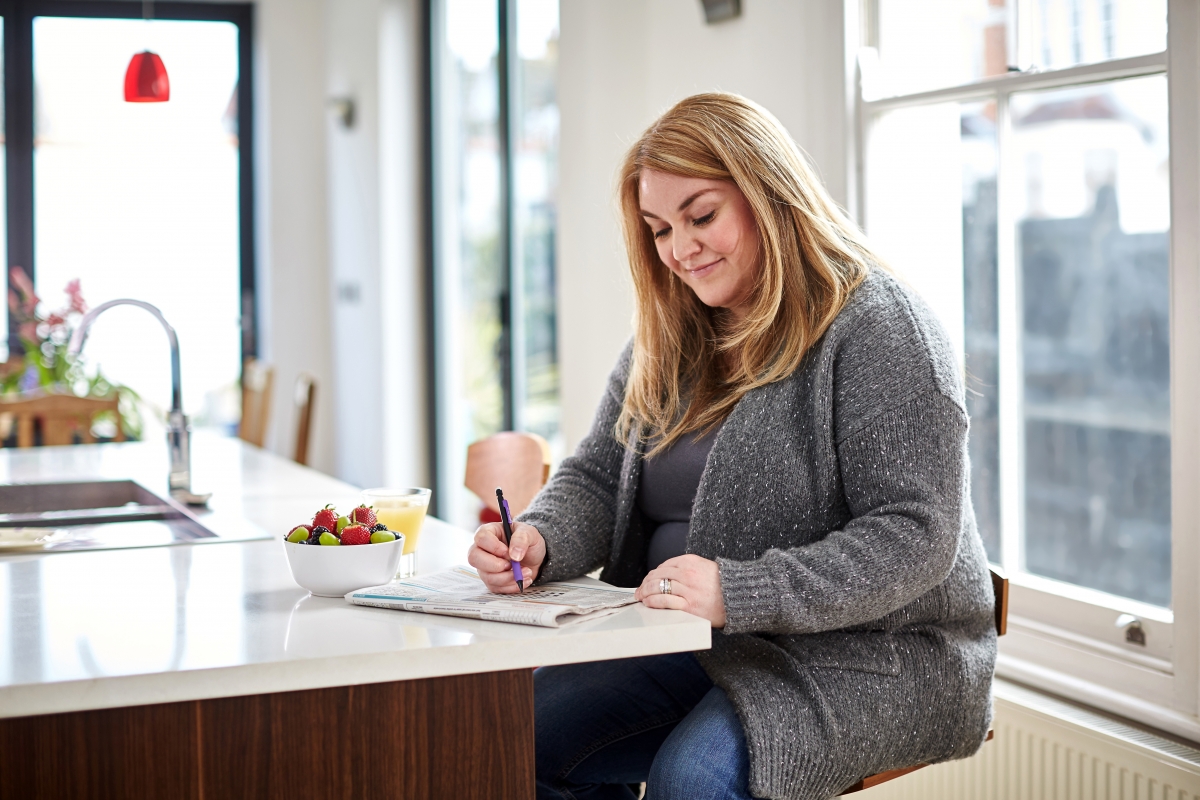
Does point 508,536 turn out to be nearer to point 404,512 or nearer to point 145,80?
point 404,512

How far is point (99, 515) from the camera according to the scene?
2096 millimetres

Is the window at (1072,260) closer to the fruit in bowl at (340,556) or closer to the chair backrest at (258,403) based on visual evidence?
the fruit in bowl at (340,556)

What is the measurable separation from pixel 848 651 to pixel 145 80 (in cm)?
268

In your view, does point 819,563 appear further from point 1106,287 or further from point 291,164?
point 291,164

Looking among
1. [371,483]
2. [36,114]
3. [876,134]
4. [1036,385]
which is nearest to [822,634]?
[876,134]

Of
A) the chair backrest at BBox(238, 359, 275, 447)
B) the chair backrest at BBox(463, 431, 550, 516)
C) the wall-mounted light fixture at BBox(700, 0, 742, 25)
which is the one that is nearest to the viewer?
the chair backrest at BBox(463, 431, 550, 516)

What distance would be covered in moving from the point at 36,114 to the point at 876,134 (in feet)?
16.1

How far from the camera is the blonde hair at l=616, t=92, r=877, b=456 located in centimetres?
151

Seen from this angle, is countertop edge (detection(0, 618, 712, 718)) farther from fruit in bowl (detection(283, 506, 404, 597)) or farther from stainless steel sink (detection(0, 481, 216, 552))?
stainless steel sink (detection(0, 481, 216, 552))

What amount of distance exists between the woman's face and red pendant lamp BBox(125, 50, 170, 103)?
2.10 meters

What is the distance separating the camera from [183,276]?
19.9 feet

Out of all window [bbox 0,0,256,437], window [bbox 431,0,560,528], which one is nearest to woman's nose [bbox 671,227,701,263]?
window [bbox 431,0,560,528]

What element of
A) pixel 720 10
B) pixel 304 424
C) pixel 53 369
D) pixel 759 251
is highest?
pixel 720 10

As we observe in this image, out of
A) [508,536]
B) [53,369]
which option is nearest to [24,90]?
[53,369]
